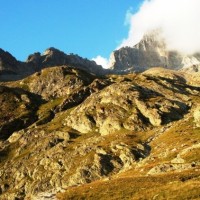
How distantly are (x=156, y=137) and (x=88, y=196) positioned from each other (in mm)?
116054

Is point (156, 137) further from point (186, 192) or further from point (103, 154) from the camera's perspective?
point (186, 192)

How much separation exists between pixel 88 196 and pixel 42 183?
406ft

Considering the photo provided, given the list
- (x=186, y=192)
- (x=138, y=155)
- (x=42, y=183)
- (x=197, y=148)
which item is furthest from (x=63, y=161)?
(x=186, y=192)

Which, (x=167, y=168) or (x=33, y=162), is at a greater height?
(x=33, y=162)

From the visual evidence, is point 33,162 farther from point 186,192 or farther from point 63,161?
point 186,192

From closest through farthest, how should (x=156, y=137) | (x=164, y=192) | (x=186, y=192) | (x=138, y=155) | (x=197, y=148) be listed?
1. (x=186, y=192)
2. (x=164, y=192)
3. (x=197, y=148)
4. (x=138, y=155)
5. (x=156, y=137)

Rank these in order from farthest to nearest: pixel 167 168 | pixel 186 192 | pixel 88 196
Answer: pixel 167 168 < pixel 88 196 < pixel 186 192

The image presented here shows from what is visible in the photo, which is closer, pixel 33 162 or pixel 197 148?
pixel 197 148

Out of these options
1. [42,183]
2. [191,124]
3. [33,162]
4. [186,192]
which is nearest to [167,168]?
[186,192]

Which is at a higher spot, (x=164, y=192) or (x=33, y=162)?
(x=33, y=162)

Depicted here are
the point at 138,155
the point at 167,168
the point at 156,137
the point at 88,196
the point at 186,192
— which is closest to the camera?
the point at 186,192

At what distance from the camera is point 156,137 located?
555 ft

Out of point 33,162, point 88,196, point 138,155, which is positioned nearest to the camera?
point 88,196

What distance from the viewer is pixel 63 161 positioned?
182 meters
